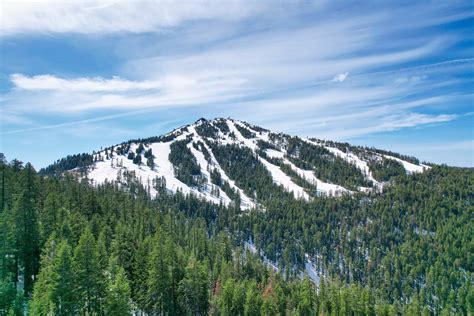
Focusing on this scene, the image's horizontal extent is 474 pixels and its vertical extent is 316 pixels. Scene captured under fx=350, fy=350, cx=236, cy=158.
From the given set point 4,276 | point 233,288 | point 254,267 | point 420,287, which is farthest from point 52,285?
point 420,287

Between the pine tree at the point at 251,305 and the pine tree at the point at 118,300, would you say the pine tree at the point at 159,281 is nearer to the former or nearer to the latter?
the pine tree at the point at 118,300

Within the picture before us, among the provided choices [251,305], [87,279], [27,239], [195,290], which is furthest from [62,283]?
[251,305]

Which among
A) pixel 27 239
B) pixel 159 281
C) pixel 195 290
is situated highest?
pixel 27 239

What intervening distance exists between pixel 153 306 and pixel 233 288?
79.7 ft

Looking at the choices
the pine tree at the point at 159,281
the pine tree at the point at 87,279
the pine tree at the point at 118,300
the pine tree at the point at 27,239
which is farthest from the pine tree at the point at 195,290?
the pine tree at the point at 27,239

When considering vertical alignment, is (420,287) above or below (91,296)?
below

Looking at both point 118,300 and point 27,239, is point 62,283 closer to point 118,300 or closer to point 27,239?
point 118,300

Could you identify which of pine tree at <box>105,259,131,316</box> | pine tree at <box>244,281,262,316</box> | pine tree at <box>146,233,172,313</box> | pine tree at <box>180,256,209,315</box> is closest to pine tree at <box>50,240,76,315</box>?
pine tree at <box>105,259,131,316</box>

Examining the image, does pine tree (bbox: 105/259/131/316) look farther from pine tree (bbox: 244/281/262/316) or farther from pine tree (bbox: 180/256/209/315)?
pine tree (bbox: 244/281/262/316)

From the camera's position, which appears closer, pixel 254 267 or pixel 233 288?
pixel 233 288

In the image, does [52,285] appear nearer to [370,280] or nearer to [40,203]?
[40,203]

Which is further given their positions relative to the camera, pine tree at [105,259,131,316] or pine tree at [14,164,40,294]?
pine tree at [14,164,40,294]

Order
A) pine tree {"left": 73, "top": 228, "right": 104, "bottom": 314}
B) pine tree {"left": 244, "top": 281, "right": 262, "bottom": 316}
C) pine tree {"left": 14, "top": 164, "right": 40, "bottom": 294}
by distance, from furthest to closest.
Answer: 1. pine tree {"left": 244, "top": 281, "right": 262, "bottom": 316}
2. pine tree {"left": 14, "top": 164, "right": 40, "bottom": 294}
3. pine tree {"left": 73, "top": 228, "right": 104, "bottom": 314}

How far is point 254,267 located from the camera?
Answer: 12131 cm
